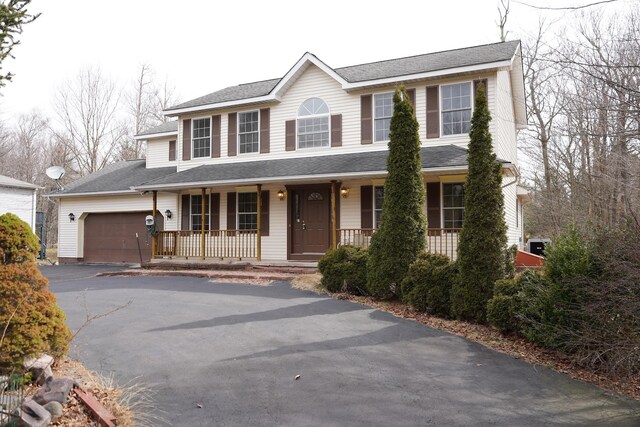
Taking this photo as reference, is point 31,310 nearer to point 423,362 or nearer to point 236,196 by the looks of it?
point 423,362

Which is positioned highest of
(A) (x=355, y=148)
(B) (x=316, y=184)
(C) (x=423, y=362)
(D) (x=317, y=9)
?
(D) (x=317, y=9)

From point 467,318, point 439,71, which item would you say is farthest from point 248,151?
point 467,318

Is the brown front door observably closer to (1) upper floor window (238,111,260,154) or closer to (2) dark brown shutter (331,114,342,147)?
(2) dark brown shutter (331,114,342,147)

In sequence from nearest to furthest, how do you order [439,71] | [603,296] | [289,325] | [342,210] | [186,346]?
1. [603,296]
2. [186,346]
3. [289,325]
4. [439,71]
5. [342,210]

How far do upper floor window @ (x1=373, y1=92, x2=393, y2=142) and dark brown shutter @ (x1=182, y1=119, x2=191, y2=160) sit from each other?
7135mm

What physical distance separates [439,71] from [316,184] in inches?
190

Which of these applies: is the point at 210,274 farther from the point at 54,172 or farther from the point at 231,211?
the point at 54,172

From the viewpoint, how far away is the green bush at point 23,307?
413cm

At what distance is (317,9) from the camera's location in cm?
772

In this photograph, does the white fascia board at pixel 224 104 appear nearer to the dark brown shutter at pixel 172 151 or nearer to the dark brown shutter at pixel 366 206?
the dark brown shutter at pixel 172 151

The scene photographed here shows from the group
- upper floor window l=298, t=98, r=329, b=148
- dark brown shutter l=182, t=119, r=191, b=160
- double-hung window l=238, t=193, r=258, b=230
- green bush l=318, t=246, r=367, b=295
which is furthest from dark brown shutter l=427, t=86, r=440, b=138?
dark brown shutter l=182, t=119, r=191, b=160

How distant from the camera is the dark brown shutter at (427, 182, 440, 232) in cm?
1220

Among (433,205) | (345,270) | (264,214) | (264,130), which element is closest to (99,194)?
(264,130)

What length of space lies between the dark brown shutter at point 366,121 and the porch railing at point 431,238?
294 cm
